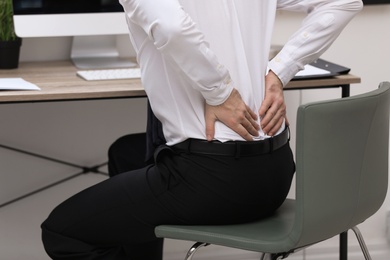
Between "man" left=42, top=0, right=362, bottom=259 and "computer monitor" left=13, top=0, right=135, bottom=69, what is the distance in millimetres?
666

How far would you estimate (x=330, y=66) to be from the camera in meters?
2.45

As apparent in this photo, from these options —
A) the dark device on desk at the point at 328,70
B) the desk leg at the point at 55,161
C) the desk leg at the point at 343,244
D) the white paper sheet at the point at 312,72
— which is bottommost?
the desk leg at the point at 343,244

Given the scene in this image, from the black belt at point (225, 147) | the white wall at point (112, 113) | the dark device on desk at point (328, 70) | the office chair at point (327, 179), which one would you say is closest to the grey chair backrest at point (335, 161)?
the office chair at point (327, 179)

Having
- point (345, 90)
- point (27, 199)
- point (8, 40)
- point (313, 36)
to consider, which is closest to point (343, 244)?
point (345, 90)

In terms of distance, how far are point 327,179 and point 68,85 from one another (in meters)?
0.80

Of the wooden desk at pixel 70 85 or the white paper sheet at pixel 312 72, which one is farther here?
the white paper sheet at pixel 312 72

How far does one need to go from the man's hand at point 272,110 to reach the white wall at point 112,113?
958 millimetres

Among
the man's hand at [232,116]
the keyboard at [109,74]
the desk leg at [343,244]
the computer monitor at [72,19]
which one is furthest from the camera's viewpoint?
the desk leg at [343,244]

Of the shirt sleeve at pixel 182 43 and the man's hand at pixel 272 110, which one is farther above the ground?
the shirt sleeve at pixel 182 43

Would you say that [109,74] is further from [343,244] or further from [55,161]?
[343,244]

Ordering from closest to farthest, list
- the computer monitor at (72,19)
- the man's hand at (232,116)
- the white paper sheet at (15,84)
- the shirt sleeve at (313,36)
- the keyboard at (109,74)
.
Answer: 1. the man's hand at (232,116)
2. the shirt sleeve at (313,36)
3. the white paper sheet at (15,84)
4. the keyboard at (109,74)
5. the computer monitor at (72,19)

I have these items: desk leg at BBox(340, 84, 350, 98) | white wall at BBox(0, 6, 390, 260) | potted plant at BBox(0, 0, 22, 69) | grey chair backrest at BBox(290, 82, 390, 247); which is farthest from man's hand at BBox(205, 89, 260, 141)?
white wall at BBox(0, 6, 390, 260)

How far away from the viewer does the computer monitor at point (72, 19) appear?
94.9 inches

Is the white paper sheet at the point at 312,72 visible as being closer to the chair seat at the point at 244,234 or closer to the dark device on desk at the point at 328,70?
the dark device on desk at the point at 328,70
